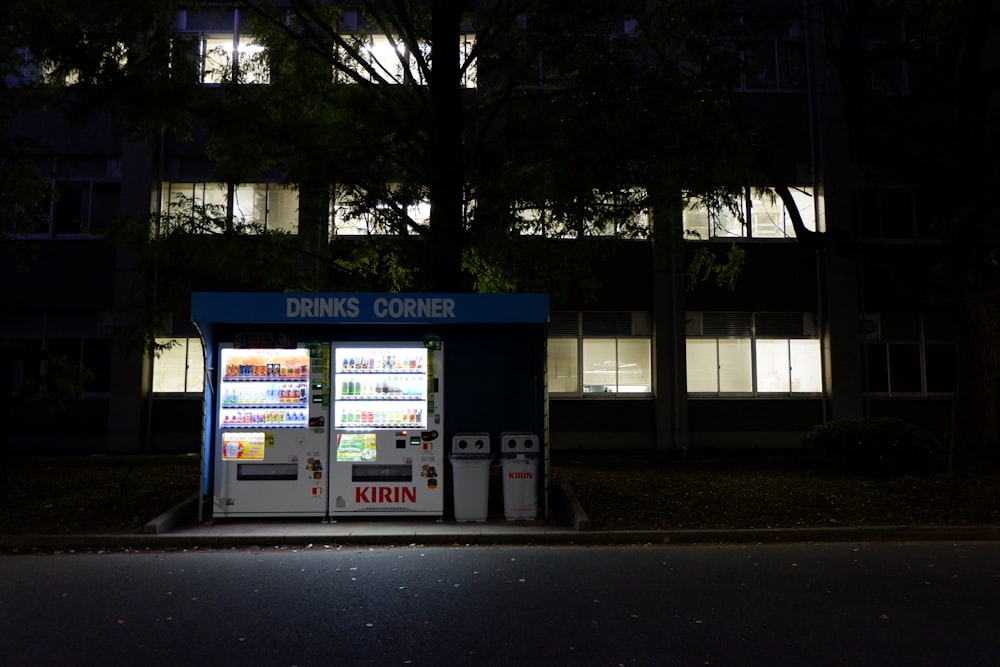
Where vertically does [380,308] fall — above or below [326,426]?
above

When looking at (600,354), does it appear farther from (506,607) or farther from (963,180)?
(506,607)

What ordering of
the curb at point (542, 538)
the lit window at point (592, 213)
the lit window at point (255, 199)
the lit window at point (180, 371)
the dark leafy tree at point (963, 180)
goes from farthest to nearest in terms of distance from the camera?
1. the lit window at point (255, 199)
2. the lit window at point (180, 371)
3. the dark leafy tree at point (963, 180)
4. the lit window at point (592, 213)
5. the curb at point (542, 538)

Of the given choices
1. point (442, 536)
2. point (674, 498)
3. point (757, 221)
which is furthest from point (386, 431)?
point (757, 221)

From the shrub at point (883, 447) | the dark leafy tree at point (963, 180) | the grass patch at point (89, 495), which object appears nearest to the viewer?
the grass patch at point (89, 495)

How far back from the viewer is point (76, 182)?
20812 mm

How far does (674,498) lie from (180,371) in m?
14.1

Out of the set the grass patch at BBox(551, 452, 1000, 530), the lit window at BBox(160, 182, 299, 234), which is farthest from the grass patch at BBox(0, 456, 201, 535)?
the lit window at BBox(160, 182, 299, 234)

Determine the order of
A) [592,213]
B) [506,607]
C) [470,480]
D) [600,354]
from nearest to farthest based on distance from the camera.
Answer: [506,607]
[470,480]
[592,213]
[600,354]

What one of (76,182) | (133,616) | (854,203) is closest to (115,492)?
(133,616)

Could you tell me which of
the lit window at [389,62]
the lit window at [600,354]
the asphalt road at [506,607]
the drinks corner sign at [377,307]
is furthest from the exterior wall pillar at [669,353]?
the drinks corner sign at [377,307]

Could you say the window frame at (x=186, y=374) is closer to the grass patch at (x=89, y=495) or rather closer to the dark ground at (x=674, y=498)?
the grass patch at (x=89, y=495)

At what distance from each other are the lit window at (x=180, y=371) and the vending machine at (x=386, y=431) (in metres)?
11.3

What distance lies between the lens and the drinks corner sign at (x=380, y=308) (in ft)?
32.9

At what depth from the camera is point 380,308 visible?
1012 centimetres
